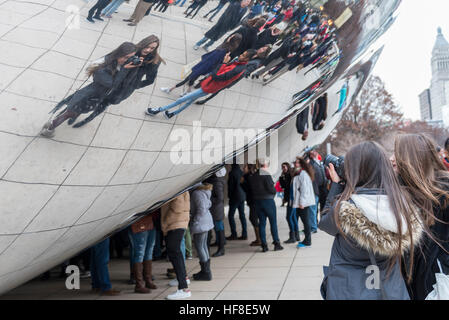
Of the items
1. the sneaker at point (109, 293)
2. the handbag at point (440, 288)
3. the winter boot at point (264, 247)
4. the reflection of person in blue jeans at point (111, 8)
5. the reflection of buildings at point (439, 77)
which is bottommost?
the sneaker at point (109, 293)

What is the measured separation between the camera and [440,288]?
2.20m

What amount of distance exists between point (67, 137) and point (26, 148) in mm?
206

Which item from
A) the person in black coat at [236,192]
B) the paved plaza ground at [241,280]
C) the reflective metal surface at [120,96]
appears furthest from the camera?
the person in black coat at [236,192]

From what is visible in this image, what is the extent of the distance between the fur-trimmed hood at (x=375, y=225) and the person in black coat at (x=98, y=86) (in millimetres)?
1313

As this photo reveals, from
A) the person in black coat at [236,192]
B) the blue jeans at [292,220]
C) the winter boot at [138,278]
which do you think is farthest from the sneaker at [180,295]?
the person in black coat at [236,192]

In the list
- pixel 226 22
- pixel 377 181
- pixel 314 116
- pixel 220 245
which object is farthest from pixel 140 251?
pixel 314 116

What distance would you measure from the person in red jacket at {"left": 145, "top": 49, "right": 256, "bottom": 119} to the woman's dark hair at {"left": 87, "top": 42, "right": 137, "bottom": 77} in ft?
1.45

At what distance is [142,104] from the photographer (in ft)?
7.70

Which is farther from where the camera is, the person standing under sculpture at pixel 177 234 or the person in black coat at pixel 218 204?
the person in black coat at pixel 218 204

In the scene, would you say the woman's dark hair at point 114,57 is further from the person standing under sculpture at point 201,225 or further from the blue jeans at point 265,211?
the blue jeans at point 265,211

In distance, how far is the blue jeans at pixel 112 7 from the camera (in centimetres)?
199

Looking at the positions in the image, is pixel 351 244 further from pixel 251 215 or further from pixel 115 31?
pixel 251 215

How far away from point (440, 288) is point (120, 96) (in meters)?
1.95

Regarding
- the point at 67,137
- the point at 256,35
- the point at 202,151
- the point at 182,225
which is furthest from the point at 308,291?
the point at 67,137
